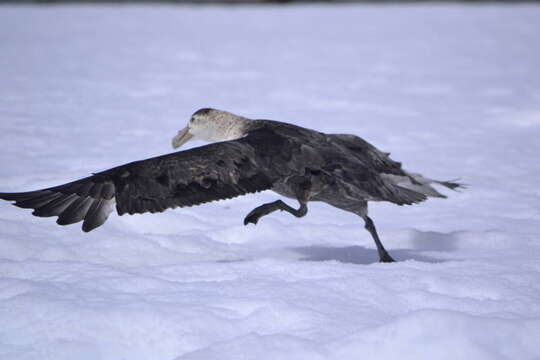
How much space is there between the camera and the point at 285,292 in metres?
3.89

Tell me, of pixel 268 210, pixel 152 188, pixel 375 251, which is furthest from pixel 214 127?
pixel 152 188

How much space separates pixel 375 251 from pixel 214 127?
1.56m

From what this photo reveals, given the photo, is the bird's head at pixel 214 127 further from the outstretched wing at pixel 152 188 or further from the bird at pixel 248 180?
the outstretched wing at pixel 152 188

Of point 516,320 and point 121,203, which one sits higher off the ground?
point 121,203

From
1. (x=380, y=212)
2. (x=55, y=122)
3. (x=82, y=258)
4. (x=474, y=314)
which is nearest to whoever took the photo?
(x=474, y=314)

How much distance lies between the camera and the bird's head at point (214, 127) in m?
5.50

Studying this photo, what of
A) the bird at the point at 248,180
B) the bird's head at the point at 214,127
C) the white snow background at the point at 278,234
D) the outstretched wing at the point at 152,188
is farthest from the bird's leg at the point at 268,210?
the bird's head at the point at 214,127

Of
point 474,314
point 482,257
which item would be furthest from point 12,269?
point 482,257

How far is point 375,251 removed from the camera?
5.17 meters

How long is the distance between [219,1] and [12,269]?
30.5 meters

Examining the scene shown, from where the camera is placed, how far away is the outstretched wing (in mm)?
4070

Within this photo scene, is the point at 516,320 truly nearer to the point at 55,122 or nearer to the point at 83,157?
the point at 83,157

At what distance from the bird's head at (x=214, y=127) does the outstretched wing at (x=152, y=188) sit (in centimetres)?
112

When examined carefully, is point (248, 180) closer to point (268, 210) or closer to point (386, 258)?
point (268, 210)
